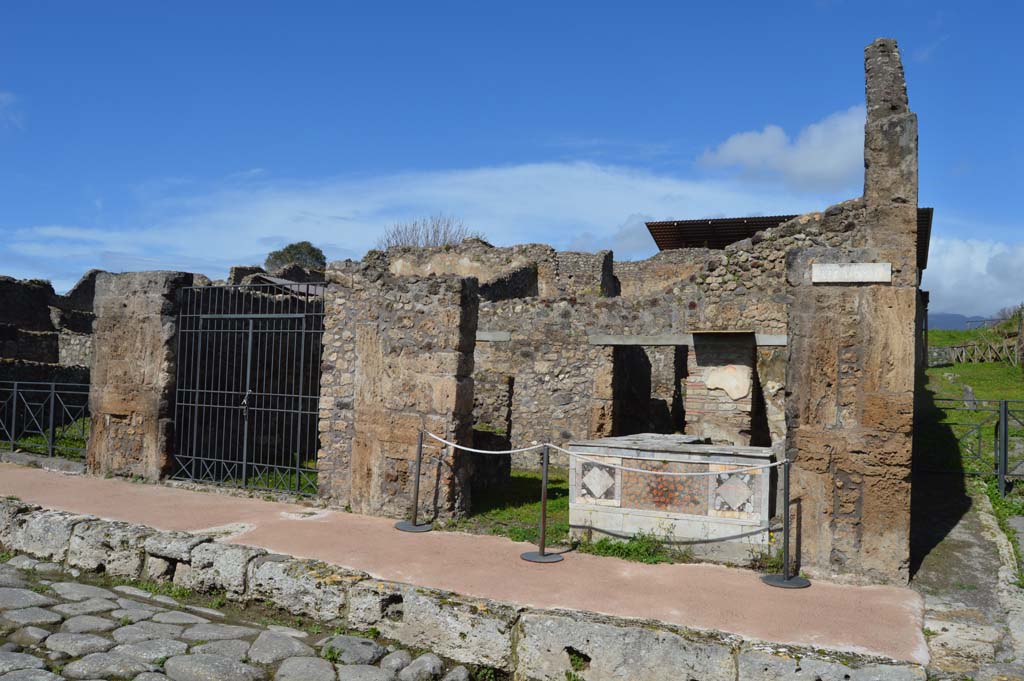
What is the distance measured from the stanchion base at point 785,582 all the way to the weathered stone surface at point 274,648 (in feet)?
10.4

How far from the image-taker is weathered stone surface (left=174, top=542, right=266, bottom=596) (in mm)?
5684

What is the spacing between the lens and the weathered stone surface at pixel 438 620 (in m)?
4.60

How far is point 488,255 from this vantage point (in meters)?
20.8

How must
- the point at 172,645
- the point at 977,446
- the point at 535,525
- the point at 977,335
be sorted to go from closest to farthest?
1. the point at 172,645
2. the point at 535,525
3. the point at 977,446
4. the point at 977,335

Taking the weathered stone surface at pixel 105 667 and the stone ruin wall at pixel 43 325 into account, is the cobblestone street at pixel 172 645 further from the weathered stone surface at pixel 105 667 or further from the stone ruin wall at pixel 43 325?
the stone ruin wall at pixel 43 325

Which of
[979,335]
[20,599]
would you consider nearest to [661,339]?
[20,599]

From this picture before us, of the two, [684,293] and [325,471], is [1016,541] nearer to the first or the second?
[684,293]

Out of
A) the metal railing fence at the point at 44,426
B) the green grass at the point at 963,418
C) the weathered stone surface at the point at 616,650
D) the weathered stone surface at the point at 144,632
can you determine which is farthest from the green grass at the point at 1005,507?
the metal railing fence at the point at 44,426

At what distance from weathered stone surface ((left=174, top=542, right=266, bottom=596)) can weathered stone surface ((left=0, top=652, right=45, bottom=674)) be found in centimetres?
145

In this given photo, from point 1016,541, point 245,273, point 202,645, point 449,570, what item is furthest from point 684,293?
point 245,273

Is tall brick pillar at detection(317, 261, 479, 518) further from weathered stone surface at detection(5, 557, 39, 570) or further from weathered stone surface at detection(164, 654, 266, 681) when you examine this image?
weathered stone surface at detection(164, 654, 266, 681)

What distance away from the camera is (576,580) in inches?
212

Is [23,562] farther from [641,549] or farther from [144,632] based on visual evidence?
[641,549]

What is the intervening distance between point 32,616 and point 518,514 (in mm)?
4237
